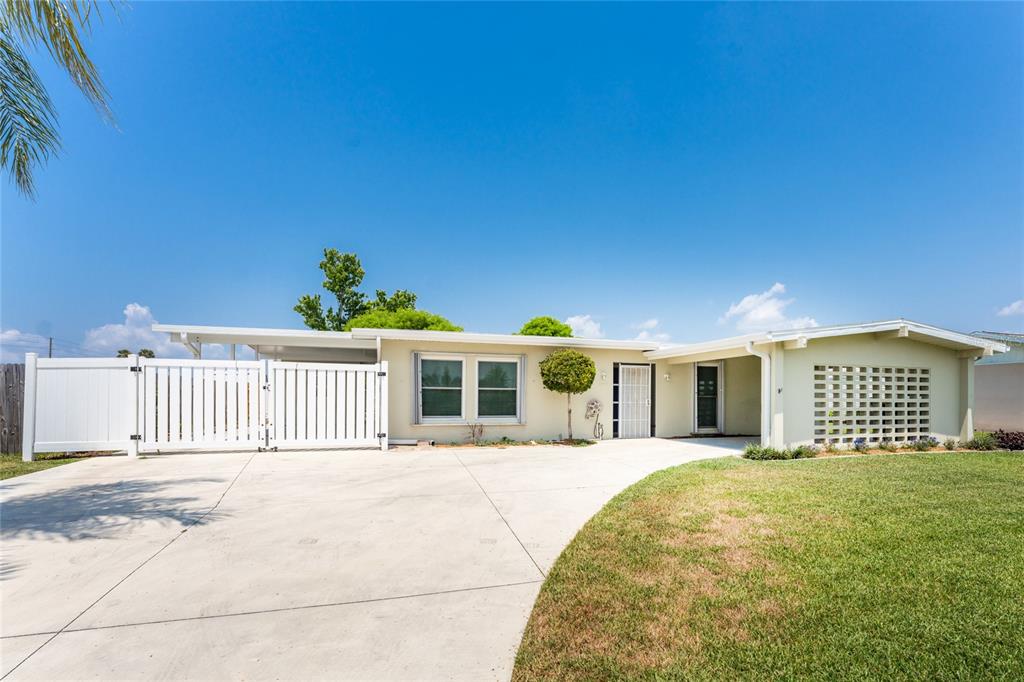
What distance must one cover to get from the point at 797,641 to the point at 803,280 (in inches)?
614

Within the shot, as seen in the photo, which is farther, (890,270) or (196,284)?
(890,270)

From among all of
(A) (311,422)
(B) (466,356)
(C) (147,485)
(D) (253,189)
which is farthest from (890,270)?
(D) (253,189)

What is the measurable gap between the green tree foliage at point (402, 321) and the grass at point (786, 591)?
1973cm

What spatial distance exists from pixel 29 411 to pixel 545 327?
24.4m

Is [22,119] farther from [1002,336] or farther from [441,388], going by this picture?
[1002,336]

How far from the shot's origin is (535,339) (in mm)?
9984

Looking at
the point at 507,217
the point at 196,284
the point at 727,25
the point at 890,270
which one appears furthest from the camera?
the point at 507,217

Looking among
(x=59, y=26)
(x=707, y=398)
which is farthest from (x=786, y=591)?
(x=707, y=398)

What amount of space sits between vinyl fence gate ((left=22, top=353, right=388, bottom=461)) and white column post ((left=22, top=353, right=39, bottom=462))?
0.01 meters

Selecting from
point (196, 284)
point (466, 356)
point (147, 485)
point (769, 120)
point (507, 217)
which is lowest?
point (147, 485)

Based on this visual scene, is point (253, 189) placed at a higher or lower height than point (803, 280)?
higher

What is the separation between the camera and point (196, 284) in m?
13.1

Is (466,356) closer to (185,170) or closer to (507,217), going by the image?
(507,217)

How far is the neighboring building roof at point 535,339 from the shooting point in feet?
28.1
